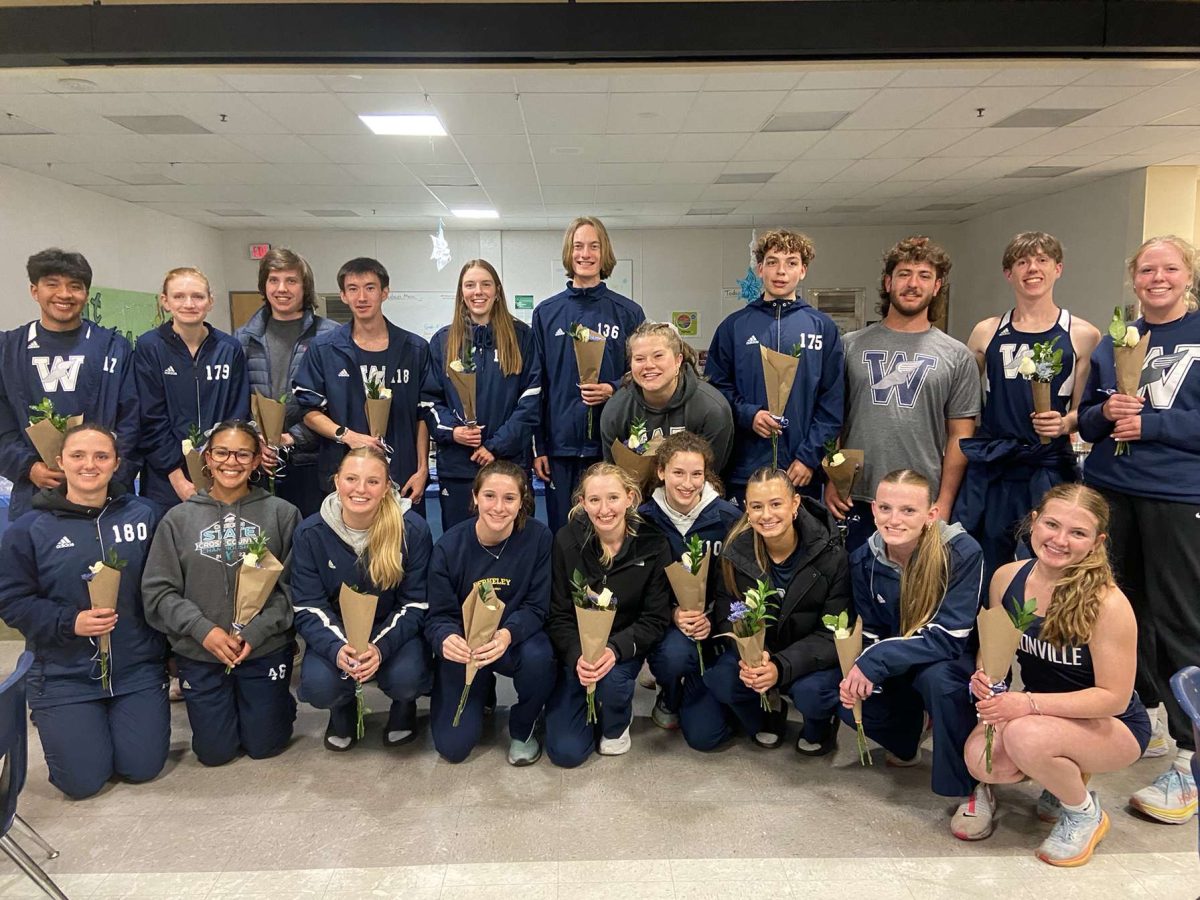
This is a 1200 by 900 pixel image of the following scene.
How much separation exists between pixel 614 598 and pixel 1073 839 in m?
1.55

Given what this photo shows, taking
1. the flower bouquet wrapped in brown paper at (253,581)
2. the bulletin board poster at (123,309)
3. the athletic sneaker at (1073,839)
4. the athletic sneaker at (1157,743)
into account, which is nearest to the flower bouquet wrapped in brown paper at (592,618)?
the flower bouquet wrapped in brown paper at (253,581)

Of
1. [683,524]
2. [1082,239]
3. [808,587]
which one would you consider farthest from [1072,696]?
[1082,239]

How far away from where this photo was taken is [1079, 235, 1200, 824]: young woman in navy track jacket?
101 inches

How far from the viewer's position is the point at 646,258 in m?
13.5

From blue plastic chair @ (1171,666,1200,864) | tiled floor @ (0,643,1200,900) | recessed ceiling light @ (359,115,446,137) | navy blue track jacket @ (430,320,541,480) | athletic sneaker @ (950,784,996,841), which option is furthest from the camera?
recessed ceiling light @ (359,115,446,137)

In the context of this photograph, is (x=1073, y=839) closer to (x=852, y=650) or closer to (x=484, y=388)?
(x=852, y=650)

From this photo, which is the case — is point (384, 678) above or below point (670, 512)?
below

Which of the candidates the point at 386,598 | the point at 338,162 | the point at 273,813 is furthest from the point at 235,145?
the point at 273,813

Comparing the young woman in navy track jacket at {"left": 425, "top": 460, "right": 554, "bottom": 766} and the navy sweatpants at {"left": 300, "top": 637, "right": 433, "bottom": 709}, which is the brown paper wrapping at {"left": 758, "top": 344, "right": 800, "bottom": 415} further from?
the navy sweatpants at {"left": 300, "top": 637, "right": 433, "bottom": 709}

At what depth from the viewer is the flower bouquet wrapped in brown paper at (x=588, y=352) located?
131 inches

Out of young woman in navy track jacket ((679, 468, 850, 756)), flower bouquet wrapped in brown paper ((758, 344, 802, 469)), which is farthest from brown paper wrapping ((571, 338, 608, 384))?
young woman in navy track jacket ((679, 468, 850, 756))

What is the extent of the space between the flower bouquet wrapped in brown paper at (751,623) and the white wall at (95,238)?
859 centimetres

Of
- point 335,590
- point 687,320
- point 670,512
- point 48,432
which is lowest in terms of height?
point 335,590

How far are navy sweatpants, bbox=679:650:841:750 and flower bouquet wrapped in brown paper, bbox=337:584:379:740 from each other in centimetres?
118
